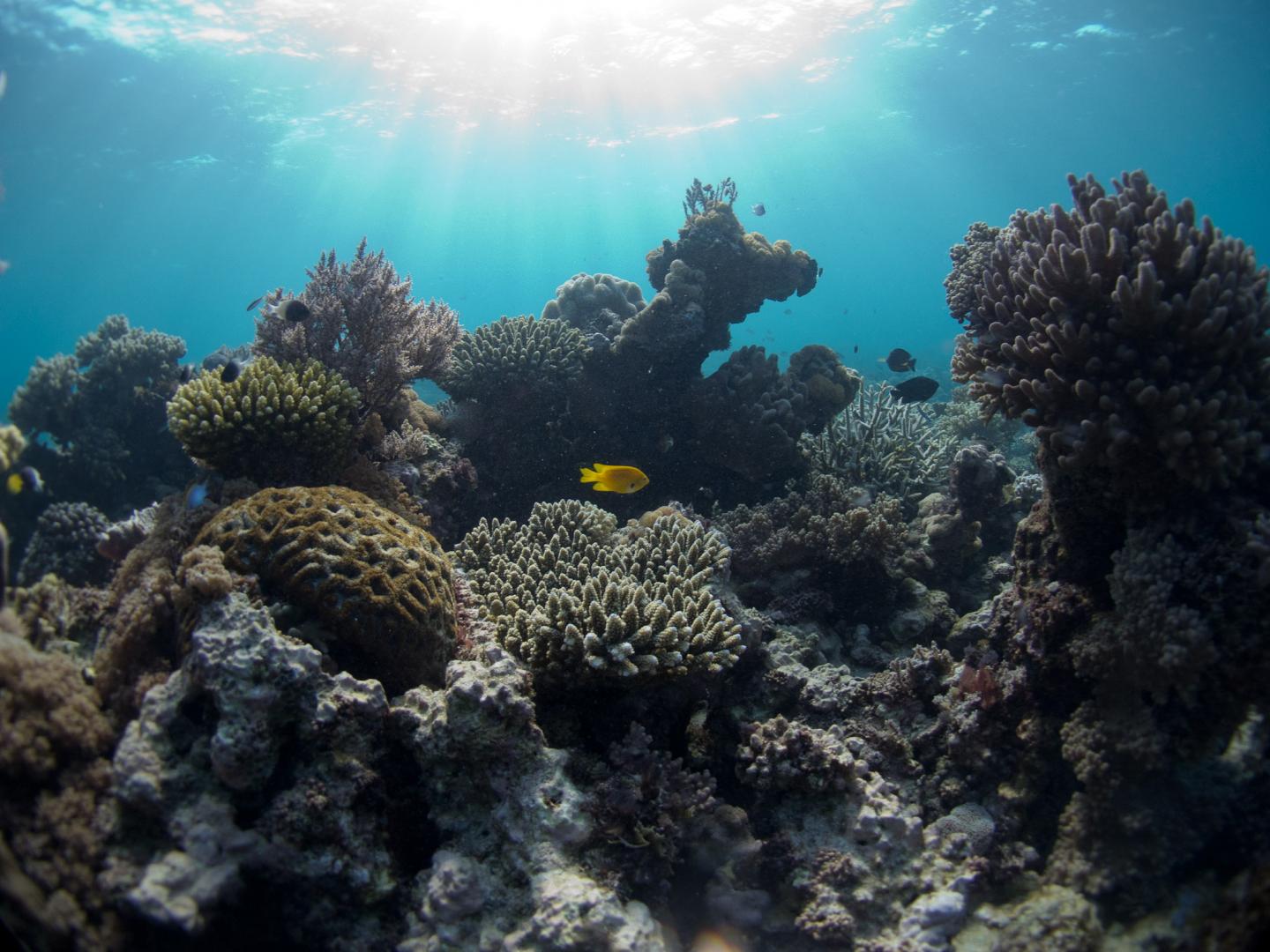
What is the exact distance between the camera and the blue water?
25297 millimetres

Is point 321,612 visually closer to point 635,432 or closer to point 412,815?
point 412,815

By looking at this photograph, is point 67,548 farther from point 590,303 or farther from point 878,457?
point 878,457

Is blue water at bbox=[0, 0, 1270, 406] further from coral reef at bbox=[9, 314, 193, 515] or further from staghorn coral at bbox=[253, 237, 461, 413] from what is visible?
staghorn coral at bbox=[253, 237, 461, 413]

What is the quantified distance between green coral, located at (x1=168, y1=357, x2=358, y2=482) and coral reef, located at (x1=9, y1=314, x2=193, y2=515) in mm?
4632

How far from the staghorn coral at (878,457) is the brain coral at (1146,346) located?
162 inches

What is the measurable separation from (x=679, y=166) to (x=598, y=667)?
57.8 m

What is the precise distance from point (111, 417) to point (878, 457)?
36.9ft

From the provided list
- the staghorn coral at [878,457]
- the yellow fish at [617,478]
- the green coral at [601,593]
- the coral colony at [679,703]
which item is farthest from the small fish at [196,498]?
the staghorn coral at [878,457]

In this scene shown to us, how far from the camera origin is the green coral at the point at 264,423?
201 inches

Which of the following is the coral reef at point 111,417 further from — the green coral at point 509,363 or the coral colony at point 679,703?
the green coral at point 509,363

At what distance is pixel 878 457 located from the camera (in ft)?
27.6

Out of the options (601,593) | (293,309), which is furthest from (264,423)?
(601,593)

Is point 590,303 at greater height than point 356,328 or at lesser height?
greater

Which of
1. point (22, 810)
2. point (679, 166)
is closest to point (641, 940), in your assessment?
point (22, 810)
